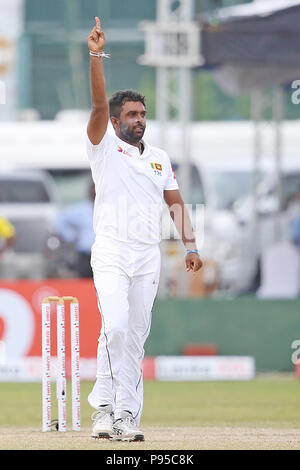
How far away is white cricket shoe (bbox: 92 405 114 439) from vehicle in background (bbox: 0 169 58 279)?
1498 cm

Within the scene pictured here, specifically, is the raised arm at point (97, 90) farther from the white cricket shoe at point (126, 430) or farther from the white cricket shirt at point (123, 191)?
the white cricket shoe at point (126, 430)

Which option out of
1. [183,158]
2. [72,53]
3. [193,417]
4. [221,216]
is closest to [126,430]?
[193,417]

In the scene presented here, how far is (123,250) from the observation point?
26.3 feet

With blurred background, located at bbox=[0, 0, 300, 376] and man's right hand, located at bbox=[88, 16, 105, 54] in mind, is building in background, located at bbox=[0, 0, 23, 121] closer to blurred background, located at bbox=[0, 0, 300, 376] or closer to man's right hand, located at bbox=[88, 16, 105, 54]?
blurred background, located at bbox=[0, 0, 300, 376]

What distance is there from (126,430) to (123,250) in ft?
3.65

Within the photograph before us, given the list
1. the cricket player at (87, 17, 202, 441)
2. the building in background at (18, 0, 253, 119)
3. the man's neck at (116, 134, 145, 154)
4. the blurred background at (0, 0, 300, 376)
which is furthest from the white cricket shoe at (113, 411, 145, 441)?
the building in background at (18, 0, 253, 119)

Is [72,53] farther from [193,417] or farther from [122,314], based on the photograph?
[122,314]

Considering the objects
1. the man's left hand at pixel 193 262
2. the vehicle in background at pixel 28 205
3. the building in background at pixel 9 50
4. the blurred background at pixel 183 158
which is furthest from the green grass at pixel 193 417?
the building in background at pixel 9 50

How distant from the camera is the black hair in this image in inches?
321

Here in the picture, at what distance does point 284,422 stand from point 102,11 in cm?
1933

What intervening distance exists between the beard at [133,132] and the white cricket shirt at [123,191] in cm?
4

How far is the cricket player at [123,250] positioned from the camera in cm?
793
